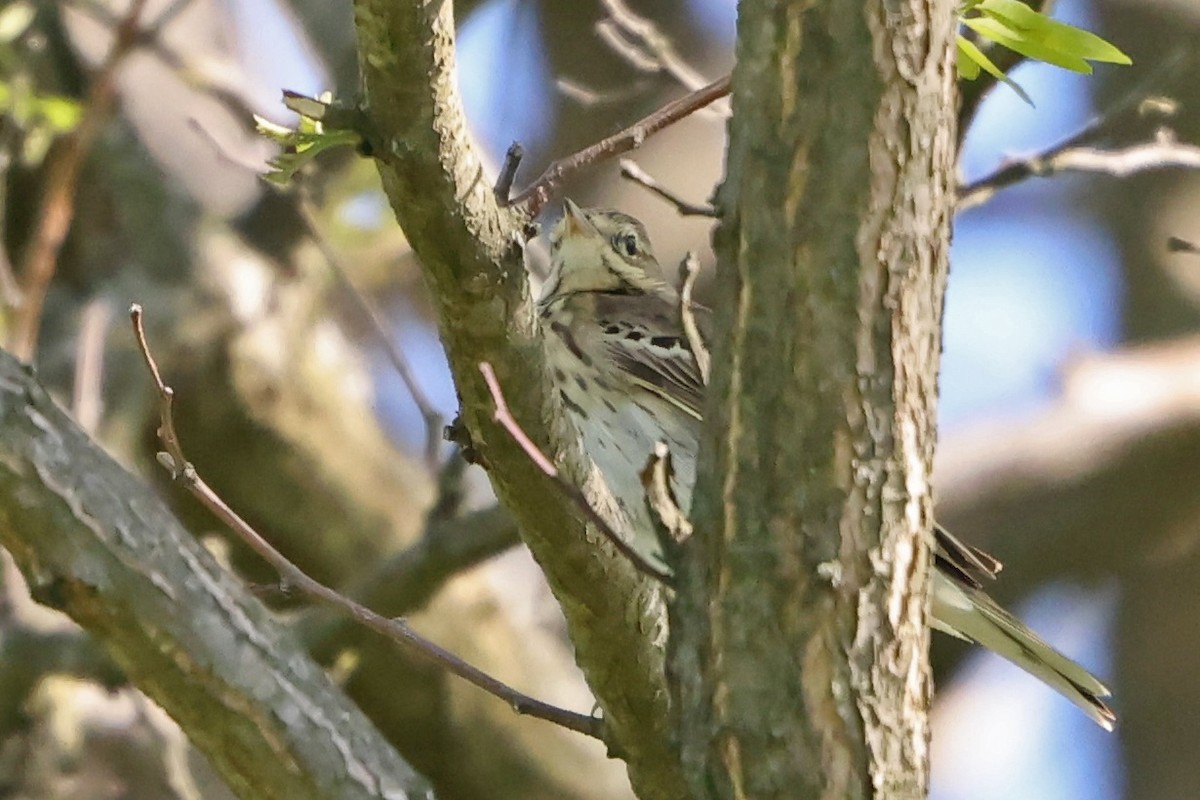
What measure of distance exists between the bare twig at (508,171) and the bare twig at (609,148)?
0.02 m

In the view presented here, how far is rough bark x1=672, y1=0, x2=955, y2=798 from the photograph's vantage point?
1.84 m

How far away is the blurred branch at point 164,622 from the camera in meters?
2.39

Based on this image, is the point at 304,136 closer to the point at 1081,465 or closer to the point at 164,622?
the point at 164,622

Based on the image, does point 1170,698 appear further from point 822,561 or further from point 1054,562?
point 822,561

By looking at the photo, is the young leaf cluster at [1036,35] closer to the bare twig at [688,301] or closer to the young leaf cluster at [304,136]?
the bare twig at [688,301]

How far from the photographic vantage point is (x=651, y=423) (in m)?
3.54

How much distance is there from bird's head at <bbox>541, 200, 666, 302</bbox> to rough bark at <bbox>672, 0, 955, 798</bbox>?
2.25m

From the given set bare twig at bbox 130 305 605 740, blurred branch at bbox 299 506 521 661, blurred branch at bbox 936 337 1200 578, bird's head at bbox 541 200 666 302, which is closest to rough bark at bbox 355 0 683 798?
bare twig at bbox 130 305 605 740

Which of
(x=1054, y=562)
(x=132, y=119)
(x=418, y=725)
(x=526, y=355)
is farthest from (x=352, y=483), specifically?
(x=526, y=355)

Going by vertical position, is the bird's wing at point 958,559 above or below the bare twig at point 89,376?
above

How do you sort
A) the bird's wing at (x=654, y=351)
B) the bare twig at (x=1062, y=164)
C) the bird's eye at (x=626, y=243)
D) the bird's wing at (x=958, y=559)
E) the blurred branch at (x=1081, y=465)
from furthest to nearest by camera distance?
the blurred branch at (x=1081, y=465) → the bird's eye at (x=626, y=243) → the bird's wing at (x=654, y=351) → the bare twig at (x=1062, y=164) → the bird's wing at (x=958, y=559)

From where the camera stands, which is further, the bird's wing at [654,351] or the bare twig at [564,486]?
the bird's wing at [654,351]

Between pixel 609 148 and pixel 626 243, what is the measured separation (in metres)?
2.29

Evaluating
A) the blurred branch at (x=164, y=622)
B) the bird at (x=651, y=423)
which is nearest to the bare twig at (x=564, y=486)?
the blurred branch at (x=164, y=622)
